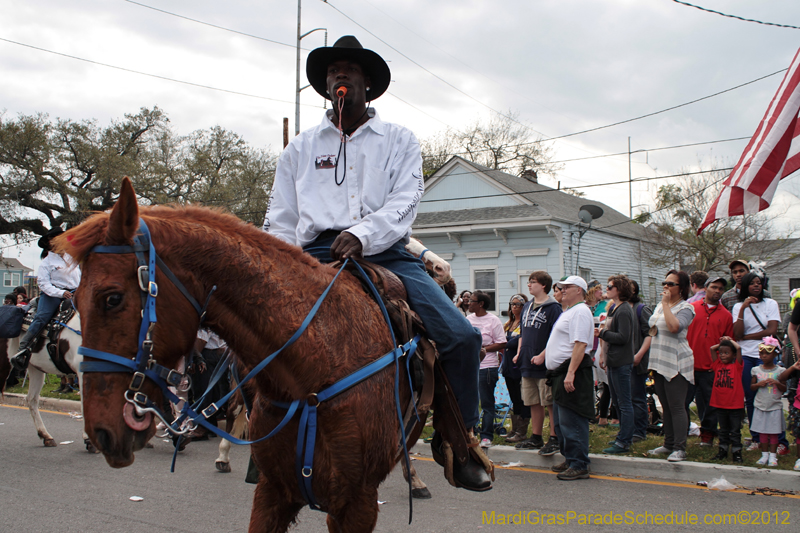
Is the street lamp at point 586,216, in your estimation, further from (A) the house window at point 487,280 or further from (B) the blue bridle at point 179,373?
(B) the blue bridle at point 179,373

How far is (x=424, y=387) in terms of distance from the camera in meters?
3.26

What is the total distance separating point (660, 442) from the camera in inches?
327

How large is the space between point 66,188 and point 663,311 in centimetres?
3394

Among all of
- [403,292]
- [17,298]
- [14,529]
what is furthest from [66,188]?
[403,292]

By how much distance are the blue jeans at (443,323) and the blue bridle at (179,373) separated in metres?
0.32

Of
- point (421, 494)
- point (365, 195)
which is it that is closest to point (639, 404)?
point (421, 494)

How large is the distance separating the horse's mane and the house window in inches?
798

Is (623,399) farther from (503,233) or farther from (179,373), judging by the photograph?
(503,233)

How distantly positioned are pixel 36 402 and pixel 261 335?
7.98 metres

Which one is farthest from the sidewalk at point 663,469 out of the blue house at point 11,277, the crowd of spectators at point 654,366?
the blue house at point 11,277

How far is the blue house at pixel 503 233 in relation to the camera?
22.1 m

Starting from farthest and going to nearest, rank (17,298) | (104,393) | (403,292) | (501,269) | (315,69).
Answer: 1. (501,269)
2. (17,298)
3. (315,69)
4. (403,292)
5. (104,393)

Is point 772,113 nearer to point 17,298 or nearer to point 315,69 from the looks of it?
point 315,69

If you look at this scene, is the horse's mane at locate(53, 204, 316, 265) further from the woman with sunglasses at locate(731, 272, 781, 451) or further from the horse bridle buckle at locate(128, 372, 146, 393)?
the woman with sunglasses at locate(731, 272, 781, 451)
